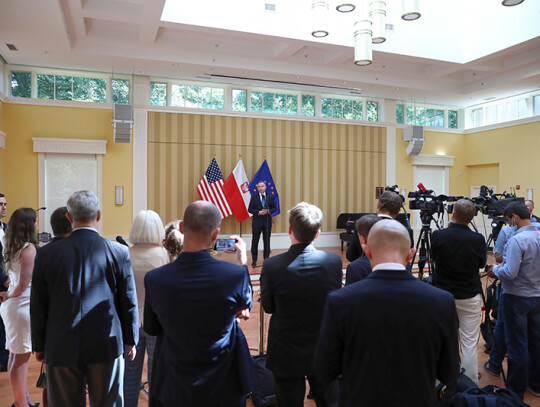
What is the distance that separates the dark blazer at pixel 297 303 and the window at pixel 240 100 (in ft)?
27.0

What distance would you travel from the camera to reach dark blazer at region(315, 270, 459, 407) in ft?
4.44

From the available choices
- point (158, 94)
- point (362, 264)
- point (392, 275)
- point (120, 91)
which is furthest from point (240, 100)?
point (392, 275)

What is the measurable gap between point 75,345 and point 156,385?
0.49 m

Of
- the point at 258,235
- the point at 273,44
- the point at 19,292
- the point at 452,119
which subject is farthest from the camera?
the point at 452,119

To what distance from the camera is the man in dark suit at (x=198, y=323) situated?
1.63 m

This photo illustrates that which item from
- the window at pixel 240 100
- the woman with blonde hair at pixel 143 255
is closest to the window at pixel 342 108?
the window at pixel 240 100

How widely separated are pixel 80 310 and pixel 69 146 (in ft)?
24.6

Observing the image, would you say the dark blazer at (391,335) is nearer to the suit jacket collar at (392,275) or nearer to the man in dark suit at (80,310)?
the suit jacket collar at (392,275)

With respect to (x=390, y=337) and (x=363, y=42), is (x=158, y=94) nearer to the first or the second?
(x=363, y=42)

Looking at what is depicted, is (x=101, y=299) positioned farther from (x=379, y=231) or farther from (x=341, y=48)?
(x=341, y=48)

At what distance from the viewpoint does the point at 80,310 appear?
1.93m

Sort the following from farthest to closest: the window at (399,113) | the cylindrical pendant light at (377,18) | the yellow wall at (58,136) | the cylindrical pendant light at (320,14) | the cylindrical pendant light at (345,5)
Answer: the window at (399,113) < the yellow wall at (58,136) < the cylindrical pendant light at (377,18) < the cylindrical pendant light at (320,14) < the cylindrical pendant light at (345,5)

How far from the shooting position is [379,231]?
57.7 inches

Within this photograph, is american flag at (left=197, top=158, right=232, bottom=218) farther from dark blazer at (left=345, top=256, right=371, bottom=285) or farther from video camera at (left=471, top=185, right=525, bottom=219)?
dark blazer at (left=345, top=256, right=371, bottom=285)
